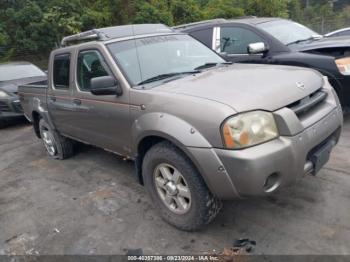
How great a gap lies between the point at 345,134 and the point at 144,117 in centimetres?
329

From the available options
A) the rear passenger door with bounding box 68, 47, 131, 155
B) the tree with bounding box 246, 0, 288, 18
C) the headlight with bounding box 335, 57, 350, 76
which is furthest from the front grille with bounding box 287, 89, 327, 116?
the tree with bounding box 246, 0, 288, 18

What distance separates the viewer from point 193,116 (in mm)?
2902

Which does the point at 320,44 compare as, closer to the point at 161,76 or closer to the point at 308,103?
the point at 308,103

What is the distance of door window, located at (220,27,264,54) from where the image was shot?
20.1 feet

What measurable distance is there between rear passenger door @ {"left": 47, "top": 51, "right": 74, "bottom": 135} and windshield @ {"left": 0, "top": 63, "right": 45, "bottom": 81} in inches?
177

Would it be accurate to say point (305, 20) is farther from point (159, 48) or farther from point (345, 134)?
point (159, 48)

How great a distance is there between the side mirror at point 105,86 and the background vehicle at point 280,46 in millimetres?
2477

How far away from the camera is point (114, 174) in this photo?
4891mm

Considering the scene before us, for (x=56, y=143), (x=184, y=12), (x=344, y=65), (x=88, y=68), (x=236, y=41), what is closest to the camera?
(x=88, y=68)

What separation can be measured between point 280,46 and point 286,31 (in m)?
0.78

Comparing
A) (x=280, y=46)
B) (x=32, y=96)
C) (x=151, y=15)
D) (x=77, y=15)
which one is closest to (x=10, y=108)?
(x=32, y=96)

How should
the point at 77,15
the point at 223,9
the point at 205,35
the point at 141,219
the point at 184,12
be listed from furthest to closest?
the point at 223,9 → the point at 184,12 → the point at 77,15 → the point at 205,35 → the point at 141,219

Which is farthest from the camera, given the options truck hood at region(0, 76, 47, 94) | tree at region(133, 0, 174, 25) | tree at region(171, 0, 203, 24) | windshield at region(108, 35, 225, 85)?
tree at region(171, 0, 203, 24)

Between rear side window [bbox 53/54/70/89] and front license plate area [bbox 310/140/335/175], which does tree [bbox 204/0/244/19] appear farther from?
front license plate area [bbox 310/140/335/175]
